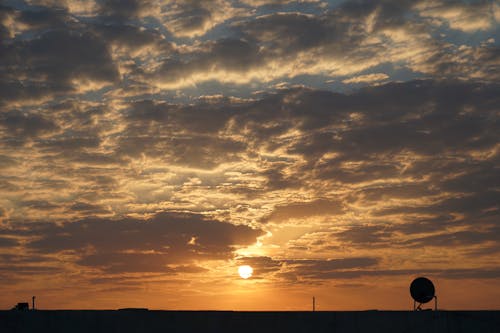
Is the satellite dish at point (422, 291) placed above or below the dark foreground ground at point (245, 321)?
above

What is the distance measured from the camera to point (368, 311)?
45.9 m

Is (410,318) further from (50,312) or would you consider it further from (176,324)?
(50,312)

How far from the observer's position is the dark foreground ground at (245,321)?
42125 mm

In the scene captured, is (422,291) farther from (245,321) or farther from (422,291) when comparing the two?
(245,321)

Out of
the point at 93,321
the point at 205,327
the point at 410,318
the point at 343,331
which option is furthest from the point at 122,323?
the point at 410,318

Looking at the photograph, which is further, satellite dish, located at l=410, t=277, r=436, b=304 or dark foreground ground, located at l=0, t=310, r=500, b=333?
satellite dish, located at l=410, t=277, r=436, b=304

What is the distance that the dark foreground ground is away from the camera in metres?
42.1

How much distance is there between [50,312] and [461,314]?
2497cm

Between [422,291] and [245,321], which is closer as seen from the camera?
[245,321]

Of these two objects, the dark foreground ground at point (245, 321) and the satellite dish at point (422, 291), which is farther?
the satellite dish at point (422, 291)

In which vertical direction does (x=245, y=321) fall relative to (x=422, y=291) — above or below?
below

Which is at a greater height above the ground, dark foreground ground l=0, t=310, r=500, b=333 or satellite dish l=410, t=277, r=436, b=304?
satellite dish l=410, t=277, r=436, b=304

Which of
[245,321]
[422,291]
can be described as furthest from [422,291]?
[245,321]

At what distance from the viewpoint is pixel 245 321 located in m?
45.0
